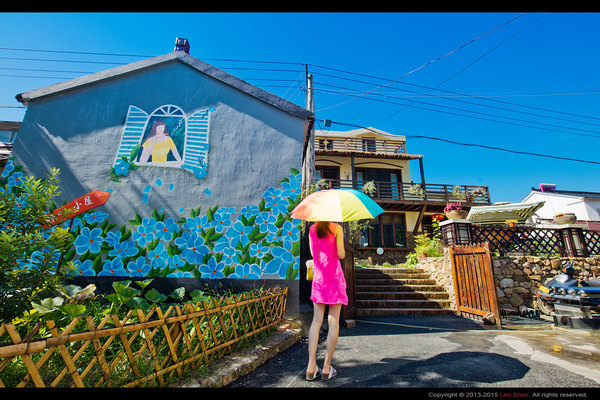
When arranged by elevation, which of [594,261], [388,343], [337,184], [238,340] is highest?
[337,184]

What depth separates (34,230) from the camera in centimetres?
282

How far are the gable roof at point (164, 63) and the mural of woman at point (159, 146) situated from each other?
4.84ft

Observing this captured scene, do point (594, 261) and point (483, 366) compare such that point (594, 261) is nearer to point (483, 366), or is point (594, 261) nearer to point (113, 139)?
point (483, 366)

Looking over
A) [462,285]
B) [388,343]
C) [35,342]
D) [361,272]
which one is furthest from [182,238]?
[462,285]

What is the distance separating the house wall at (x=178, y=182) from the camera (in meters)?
4.87

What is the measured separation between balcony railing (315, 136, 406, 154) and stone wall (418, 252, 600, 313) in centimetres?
1364

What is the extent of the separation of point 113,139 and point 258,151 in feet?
9.84

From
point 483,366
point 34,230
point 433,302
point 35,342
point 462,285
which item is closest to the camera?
point 35,342

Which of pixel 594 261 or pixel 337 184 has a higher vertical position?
pixel 337 184

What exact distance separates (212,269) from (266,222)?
130 centimetres

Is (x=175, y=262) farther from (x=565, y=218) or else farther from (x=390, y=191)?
(x=390, y=191)

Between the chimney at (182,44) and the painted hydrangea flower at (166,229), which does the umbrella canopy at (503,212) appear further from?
the chimney at (182,44)

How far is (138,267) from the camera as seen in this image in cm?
481

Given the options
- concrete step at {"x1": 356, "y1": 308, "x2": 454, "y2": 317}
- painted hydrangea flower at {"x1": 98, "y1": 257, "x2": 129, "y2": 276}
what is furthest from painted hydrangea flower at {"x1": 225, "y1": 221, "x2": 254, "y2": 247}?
concrete step at {"x1": 356, "y1": 308, "x2": 454, "y2": 317}
